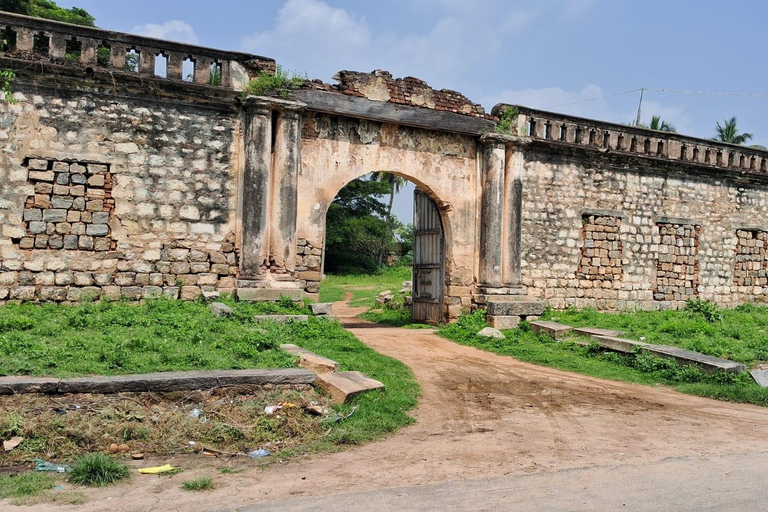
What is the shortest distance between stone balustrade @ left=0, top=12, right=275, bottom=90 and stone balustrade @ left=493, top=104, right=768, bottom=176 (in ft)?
17.4

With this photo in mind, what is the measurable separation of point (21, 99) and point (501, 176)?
8.37m

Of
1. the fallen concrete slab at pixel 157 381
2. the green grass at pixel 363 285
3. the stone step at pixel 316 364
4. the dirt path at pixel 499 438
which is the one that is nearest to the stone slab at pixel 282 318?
the dirt path at pixel 499 438

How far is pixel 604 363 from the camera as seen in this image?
367 inches

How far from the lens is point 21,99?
9.09 meters

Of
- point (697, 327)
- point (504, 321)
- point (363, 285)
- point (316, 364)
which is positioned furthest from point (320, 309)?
point (363, 285)

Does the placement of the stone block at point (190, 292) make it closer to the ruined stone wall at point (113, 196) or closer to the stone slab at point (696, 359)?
the ruined stone wall at point (113, 196)

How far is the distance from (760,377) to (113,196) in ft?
31.0

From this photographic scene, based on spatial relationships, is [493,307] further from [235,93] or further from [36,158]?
[36,158]

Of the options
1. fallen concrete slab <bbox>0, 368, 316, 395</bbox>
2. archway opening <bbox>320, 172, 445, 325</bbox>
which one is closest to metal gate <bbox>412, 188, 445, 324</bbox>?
archway opening <bbox>320, 172, 445, 325</bbox>

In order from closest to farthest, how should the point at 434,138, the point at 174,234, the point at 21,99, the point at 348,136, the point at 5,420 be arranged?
the point at 5,420 < the point at 21,99 < the point at 174,234 < the point at 348,136 < the point at 434,138

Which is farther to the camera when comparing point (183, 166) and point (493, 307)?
A: point (493, 307)

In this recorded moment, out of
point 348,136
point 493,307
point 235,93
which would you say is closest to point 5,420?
point 235,93

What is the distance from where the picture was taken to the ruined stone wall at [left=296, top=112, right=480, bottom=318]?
1093cm

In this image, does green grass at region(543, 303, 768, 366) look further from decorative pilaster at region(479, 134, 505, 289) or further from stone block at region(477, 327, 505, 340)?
stone block at region(477, 327, 505, 340)
